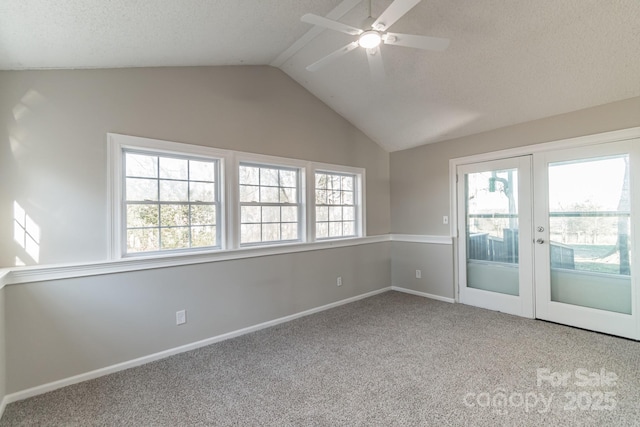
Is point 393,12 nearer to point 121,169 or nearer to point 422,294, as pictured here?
point 121,169

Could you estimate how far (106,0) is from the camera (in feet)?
5.65

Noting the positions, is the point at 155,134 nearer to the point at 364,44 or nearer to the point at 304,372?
the point at 364,44

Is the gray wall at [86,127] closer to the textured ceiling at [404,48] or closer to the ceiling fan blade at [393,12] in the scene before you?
the textured ceiling at [404,48]

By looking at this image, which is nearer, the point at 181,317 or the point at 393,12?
the point at 393,12

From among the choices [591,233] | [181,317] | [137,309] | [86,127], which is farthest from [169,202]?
[591,233]

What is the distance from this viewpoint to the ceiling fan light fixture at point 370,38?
195 centimetres

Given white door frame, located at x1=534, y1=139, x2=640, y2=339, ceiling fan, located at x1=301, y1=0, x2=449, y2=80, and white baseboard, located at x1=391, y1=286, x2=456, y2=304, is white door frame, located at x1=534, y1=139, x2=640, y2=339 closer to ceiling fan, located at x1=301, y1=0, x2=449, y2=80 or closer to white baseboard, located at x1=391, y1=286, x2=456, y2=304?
white baseboard, located at x1=391, y1=286, x2=456, y2=304

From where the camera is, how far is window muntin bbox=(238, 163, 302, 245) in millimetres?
3414

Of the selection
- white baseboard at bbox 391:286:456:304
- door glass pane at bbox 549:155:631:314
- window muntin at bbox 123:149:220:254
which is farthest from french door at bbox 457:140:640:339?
window muntin at bbox 123:149:220:254

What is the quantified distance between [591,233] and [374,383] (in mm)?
2852

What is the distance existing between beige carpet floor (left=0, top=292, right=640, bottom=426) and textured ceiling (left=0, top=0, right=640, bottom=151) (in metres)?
2.43

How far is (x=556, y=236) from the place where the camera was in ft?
11.1

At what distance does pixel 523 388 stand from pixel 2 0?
3.96 m

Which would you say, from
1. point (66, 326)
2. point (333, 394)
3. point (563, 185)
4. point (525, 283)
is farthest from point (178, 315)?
point (563, 185)
